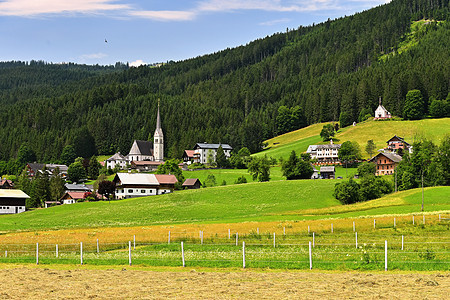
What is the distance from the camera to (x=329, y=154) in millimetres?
156500

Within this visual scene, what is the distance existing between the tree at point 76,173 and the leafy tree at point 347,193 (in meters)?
93.0

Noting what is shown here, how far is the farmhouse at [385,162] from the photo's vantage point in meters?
131

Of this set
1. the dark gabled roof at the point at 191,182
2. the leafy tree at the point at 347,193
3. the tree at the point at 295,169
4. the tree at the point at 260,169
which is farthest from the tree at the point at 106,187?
the leafy tree at the point at 347,193

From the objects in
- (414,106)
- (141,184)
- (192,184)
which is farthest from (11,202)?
(414,106)

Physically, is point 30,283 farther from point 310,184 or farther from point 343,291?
point 310,184

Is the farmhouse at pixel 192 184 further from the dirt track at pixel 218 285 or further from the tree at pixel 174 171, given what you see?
the dirt track at pixel 218 285

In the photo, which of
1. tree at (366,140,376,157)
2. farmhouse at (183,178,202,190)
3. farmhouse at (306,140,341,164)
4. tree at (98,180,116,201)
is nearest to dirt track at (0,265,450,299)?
tree at (98,180,116,201)

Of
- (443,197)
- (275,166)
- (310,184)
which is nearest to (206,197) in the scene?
(310,184)

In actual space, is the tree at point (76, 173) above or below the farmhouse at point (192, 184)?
above

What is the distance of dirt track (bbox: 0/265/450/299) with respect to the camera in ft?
65.8

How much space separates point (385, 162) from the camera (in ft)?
439

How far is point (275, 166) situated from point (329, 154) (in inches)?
683

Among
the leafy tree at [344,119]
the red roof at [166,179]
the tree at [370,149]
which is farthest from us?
the leafy tree at [344,119]

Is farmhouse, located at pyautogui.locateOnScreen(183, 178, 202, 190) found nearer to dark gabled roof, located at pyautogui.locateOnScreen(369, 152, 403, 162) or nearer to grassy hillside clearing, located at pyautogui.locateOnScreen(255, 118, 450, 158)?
grassy hillside clearing, located at pyautogui.locateOnScreen(255, 118, 450, 158)
